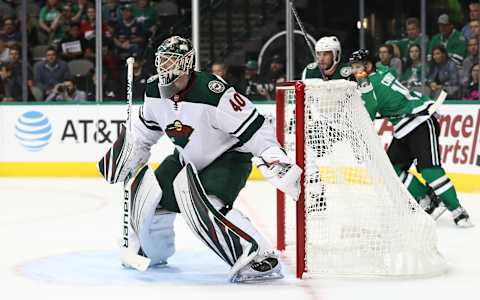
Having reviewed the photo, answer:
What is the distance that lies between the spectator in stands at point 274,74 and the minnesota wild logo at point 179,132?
5.79 meters

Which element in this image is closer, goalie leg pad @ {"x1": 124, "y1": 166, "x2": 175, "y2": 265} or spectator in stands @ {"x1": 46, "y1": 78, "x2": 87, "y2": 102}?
goalie leg pad @ {"x1": 124, "y1": 166, "x2": 175, "y2": 265}

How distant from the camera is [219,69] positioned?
1010 cm

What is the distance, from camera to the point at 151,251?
174 inches

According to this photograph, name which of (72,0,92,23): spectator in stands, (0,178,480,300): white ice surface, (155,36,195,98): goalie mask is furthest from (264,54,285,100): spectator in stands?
(155,36,195,98): goalie mask

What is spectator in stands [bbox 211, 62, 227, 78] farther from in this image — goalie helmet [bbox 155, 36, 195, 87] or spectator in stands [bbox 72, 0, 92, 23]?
goalie helmet [bbox 155, 36, 195, 87]

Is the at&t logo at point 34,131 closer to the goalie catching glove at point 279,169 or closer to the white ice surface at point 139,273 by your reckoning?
the white ice surface at point 139,273

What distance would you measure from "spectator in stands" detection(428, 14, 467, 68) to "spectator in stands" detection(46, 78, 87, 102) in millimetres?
3453

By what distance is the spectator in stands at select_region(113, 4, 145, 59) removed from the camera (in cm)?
1041

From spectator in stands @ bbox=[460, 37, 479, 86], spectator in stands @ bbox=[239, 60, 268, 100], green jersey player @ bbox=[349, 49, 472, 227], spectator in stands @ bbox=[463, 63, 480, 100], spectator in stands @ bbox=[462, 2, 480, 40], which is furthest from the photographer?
spectator in stands @ bbox=[239, 60, 268, 100]

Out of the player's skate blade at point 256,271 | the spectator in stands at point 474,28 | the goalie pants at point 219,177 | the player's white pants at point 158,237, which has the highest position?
the spectator in stands at point 474,28

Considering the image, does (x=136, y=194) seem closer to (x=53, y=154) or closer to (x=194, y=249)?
(x=194, y=249)

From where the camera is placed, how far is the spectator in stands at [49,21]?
10.7m

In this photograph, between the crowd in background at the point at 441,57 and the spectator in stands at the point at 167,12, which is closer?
the crowd in background at the point at 441,57

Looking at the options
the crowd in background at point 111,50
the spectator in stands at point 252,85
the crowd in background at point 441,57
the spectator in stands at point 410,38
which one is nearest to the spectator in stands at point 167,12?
the crowd in background at point 111,50
